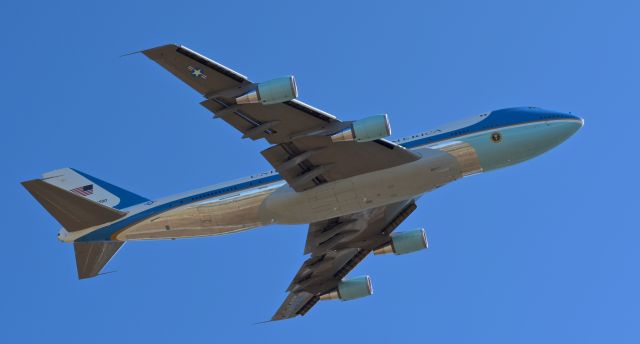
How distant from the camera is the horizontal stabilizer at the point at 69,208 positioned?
5716 cm

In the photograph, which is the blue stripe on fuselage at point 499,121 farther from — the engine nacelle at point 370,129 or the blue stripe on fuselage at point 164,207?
the blue stripe on fuselage at point 164,207

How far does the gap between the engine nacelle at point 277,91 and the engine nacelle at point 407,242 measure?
59.1 ft

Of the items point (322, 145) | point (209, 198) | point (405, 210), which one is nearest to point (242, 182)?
point (209, 198)

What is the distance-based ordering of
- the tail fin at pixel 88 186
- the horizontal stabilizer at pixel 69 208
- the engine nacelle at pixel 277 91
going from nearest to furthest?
the engine nacelle at pixel 277 91, the horizontal stabilizer at pixel 69 208, the tail fin at pixel 88 186

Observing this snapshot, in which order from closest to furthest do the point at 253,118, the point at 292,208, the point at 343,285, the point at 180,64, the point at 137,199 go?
1. the point at 180,64
2. the point at 253,118
3. the point at 292,208
4. the point at 137,199
5. the point at 343,285

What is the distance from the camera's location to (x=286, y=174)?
56969mm

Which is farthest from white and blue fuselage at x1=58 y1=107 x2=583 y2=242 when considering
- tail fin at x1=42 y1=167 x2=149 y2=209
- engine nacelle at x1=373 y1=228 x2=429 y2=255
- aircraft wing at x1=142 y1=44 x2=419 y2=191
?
engine nacelle at x1=373 y1=228 x2=429 y2=255

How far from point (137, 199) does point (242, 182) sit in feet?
23.5

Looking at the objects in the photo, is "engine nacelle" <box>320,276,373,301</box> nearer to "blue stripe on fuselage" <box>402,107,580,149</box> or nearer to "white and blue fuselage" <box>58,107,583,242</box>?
"white and blue fuselage" <box>58,107,583,242</box>

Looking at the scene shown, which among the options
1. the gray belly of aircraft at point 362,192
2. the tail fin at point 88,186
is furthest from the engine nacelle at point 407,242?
the tail fin at point 88,186

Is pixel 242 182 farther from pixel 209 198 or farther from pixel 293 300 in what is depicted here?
pixel 293 300

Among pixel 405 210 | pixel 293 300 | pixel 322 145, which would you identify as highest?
pixel 322 145

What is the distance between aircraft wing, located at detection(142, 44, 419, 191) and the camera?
5062cm

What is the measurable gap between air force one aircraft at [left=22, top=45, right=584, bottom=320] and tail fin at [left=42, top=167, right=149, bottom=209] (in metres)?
0.06
